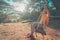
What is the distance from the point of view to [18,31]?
2062 mm

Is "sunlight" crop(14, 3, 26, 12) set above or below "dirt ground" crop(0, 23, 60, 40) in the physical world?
above

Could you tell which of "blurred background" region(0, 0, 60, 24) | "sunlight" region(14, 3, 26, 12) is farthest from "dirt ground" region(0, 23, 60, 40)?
"sunlight" region(14, 3, 26, 12)

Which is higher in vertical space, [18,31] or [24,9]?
[24,9]

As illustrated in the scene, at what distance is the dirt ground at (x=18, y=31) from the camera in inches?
79.7

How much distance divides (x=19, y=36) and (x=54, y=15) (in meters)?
0.60

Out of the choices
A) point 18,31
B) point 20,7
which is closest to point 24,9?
point 20,7

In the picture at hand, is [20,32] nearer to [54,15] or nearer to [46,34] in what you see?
[46,34]

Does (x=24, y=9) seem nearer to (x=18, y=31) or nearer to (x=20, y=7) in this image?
(x=20, y=7)

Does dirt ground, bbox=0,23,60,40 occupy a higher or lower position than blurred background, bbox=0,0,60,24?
lower

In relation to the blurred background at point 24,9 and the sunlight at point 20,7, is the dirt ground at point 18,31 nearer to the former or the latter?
the blurred background at point 24,9

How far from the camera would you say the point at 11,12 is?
207 centimetres

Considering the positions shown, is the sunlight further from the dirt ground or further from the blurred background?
the dirt ground

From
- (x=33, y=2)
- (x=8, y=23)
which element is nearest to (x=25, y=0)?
(x=33, y=2)

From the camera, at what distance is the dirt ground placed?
2.02 m
